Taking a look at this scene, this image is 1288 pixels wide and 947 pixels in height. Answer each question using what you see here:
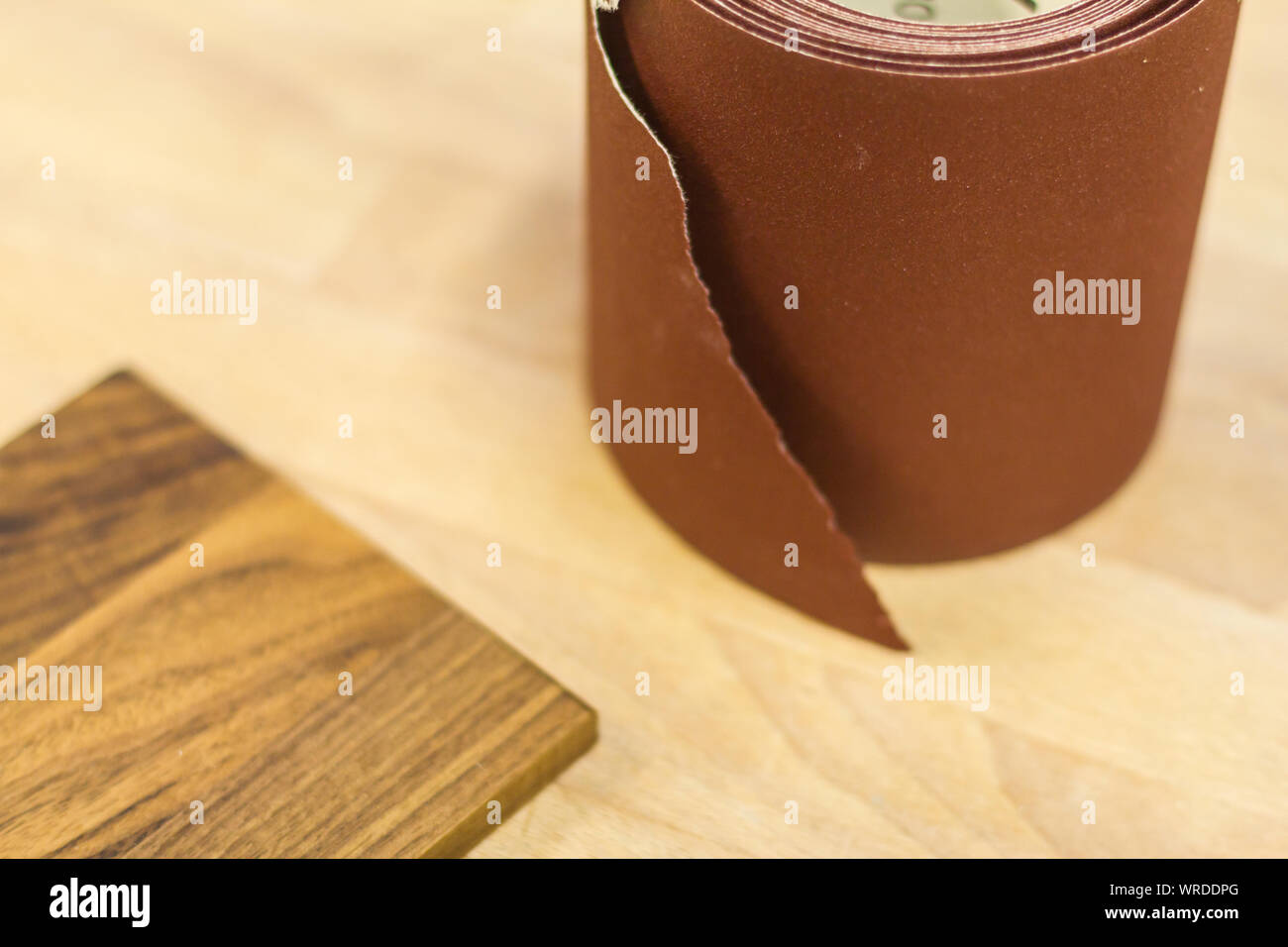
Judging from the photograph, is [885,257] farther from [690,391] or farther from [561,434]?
[561,434]

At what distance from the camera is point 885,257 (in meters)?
0.51

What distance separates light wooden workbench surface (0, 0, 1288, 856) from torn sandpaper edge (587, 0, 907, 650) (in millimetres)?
25

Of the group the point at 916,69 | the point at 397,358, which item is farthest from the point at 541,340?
the point at 916,69

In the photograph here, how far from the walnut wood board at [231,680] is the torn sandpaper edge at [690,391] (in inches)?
3.9

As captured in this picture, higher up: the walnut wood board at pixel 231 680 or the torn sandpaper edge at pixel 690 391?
the torn sandpaper edge at pixel 690 391

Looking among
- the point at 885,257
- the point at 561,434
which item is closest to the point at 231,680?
the point at 561,434

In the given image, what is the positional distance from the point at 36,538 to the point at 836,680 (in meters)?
0.34

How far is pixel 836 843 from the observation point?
0.55 metres

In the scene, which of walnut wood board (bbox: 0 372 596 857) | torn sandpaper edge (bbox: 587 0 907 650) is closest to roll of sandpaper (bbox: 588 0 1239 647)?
torn sandpaper edge (bbox: 587 0 907 650)

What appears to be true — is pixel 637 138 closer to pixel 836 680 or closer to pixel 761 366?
pixel 761 366

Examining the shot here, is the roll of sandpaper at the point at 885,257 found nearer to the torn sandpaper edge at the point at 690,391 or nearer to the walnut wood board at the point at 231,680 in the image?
the torn sandpaper edge at the point at 690,391

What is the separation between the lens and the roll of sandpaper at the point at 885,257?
0.48 meters

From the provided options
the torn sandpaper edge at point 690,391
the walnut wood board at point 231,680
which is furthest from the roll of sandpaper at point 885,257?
the walnut wood board at point 231,680

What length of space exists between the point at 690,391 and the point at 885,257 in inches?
3.9
